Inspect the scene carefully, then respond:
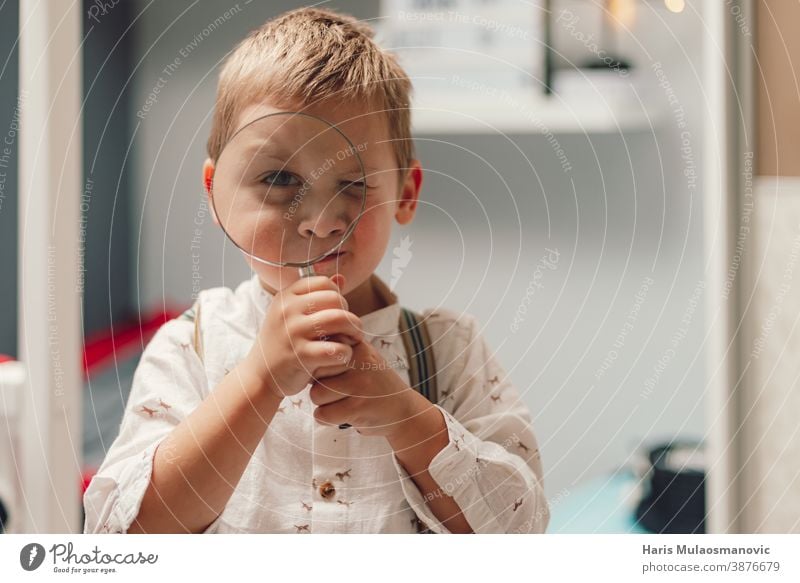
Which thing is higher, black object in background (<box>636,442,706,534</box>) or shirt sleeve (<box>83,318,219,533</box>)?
shirt sleeve (<box>83,318,219,533</box>)

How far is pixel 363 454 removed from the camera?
0.53 m

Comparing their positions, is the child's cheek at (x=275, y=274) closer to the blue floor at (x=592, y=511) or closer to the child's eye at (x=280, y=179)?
the child's eye at (x=280, y=179)

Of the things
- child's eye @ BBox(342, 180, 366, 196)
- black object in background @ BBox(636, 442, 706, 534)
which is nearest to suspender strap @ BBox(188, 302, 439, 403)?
child's eye @ BBox(342, 180, 366, 196)

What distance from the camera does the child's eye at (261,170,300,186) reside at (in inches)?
18.8

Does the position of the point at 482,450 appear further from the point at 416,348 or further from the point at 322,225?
the point at 322,225

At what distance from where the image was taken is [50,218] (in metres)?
0.57

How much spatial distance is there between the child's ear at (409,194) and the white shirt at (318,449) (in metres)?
0.05

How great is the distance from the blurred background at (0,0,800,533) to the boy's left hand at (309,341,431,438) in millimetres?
69

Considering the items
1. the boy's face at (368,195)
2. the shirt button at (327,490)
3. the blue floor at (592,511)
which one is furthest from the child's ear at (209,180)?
the blue floor at (592,511)

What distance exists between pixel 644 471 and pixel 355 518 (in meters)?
0.25

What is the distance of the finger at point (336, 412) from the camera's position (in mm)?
508

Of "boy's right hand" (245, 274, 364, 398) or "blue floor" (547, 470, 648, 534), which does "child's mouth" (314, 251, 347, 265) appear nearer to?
"boy's right hand" (245, 274, 364, 398)
